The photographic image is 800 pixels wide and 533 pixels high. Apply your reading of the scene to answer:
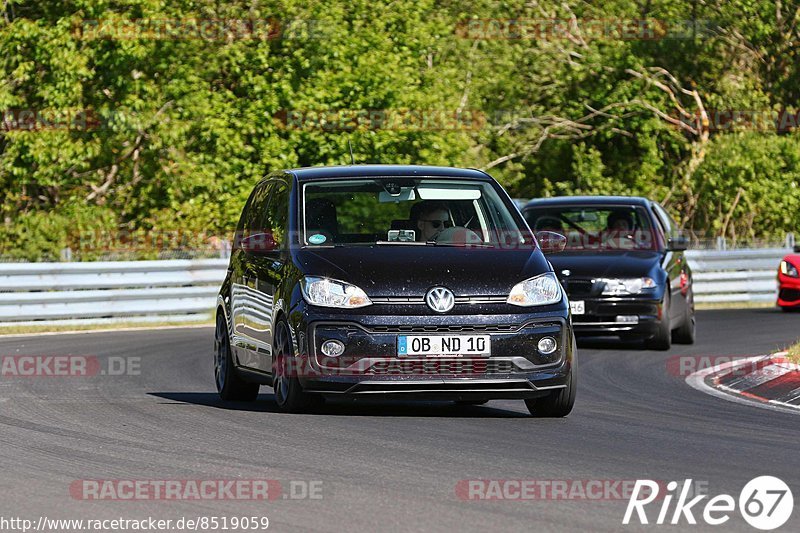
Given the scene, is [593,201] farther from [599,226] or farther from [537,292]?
[537,292]

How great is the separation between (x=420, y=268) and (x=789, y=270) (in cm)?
1614

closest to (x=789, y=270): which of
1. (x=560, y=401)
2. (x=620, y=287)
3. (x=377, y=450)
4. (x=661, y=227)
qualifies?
(x=661, y=227)

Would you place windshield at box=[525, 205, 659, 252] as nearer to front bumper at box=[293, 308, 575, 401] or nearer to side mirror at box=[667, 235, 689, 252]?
side mirror at box=[667, 235, 689, 252]

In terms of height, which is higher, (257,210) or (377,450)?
(257,210)

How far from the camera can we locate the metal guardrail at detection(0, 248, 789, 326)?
22.8 metres

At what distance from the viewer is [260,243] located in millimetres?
11633

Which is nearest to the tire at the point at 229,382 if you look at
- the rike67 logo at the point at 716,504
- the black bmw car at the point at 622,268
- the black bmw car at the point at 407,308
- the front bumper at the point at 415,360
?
the black bmw car at the point at 407,308

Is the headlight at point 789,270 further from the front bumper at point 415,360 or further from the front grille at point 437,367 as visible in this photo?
the front grille at point 437,367

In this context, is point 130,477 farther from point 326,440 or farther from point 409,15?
point 409,15

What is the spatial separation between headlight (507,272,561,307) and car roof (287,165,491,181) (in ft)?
4.55

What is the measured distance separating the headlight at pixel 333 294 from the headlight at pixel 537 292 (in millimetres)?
915

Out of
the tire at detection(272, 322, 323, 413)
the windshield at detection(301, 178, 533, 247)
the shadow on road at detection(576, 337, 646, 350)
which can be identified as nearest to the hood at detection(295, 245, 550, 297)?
the windshield at detection(301, 178, 533, 247)

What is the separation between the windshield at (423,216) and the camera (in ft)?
37.1

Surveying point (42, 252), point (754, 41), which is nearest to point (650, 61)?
point (754, 41)
